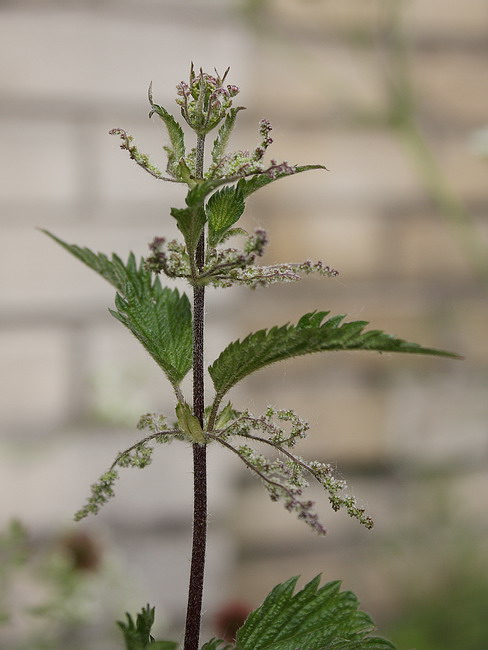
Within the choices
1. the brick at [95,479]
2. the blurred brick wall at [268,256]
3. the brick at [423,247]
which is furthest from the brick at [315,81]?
the brick at [95,479]

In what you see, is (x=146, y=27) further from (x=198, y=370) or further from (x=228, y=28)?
(x=198, y=370)

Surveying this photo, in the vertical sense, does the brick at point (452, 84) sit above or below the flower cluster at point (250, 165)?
above

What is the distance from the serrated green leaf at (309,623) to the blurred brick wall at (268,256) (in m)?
0.60

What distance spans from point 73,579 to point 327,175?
69 cm

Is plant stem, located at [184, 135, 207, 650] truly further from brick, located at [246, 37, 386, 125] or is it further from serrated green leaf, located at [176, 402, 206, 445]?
brick, located at [246, 37, 386, 125]

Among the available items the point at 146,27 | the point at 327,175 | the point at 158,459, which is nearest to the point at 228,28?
the point at 146,27

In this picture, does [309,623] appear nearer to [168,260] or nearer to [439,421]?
[168,260]

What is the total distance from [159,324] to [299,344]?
0.15ft

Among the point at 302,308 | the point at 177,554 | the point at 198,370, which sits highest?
the point at 302,308

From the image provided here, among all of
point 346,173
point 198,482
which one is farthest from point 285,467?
point 346,173

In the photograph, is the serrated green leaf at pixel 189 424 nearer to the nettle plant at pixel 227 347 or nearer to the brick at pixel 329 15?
the nettle plant at pixel 227 347

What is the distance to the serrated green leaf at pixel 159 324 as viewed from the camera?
0.67 ft

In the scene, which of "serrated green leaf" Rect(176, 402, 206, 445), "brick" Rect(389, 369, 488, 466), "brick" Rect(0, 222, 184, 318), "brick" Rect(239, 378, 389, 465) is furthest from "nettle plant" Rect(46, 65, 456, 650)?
"brick" Rect(389, 369, 488, 466)

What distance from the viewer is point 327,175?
1.07m
